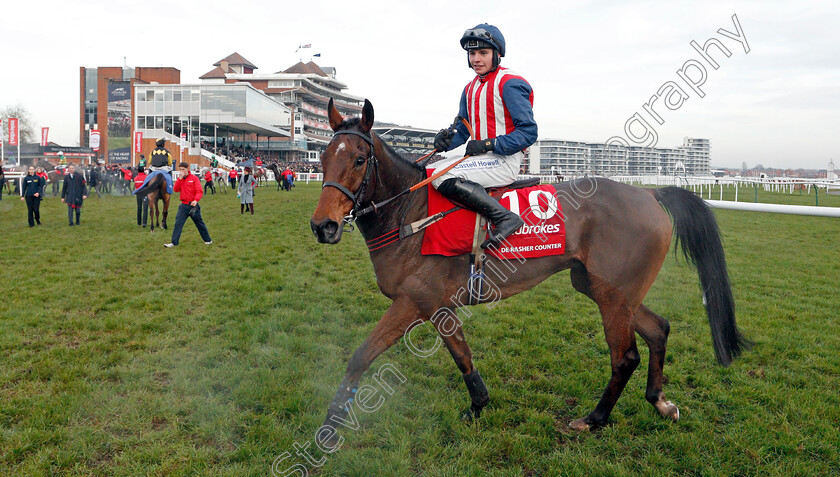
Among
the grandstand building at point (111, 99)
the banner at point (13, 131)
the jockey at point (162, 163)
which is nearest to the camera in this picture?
the jockey at point (162, 163)

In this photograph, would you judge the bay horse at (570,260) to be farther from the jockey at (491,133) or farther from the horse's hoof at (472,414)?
the jockey at (491,133)

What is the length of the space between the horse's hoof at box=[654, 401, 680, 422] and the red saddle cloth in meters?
1.52

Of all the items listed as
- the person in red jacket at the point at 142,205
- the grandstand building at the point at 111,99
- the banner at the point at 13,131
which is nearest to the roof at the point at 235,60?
the grandstand building at the point at 111,99

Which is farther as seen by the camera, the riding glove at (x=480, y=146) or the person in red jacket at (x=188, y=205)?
the person in red jacket at (x=188, y=205)

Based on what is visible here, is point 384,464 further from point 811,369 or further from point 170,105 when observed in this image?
point 170,105

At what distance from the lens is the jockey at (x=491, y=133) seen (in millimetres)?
3529

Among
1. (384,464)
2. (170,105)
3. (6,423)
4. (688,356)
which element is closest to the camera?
(384,464)

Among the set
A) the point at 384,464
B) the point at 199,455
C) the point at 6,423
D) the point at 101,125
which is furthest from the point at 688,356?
the point at 101,125

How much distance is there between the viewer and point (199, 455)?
3326 millimetres

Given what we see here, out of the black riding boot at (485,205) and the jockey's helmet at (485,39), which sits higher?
the jockey's helmet at (485,39)

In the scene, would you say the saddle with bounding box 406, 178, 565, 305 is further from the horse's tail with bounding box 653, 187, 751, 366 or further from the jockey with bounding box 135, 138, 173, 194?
the jockey with bounding box 135, 138, 173, 194

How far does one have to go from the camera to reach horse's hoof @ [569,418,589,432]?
378 centimetres

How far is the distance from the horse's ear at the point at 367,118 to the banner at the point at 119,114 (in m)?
91.1

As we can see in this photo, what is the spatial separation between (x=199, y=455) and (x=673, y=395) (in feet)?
12.6
